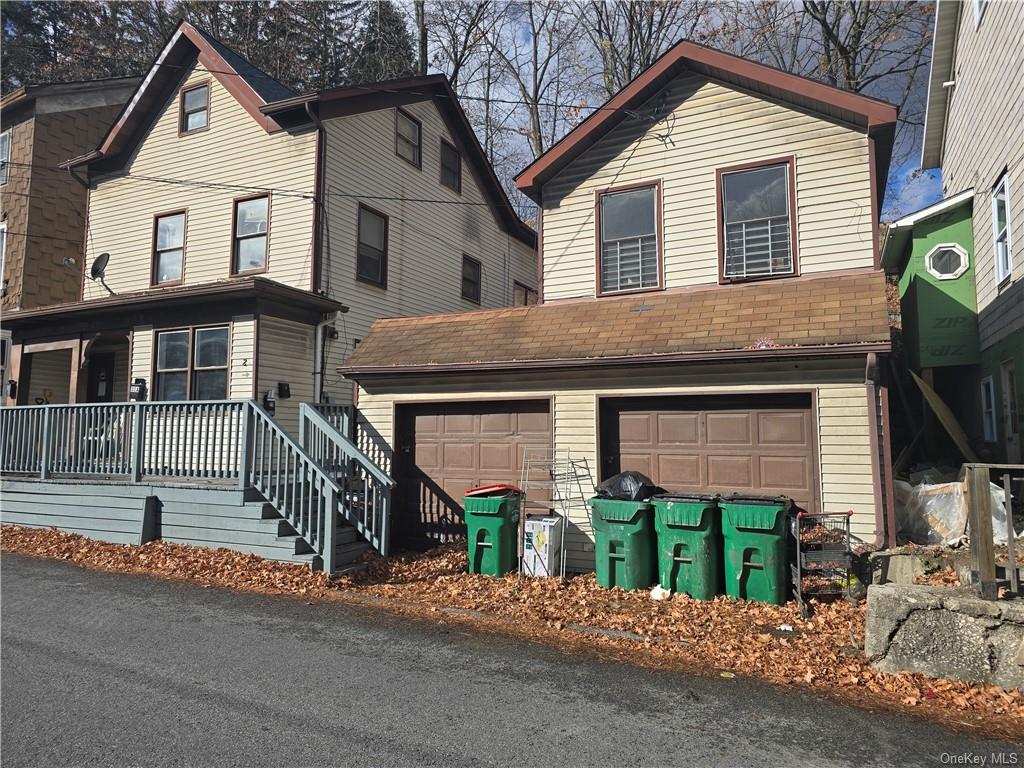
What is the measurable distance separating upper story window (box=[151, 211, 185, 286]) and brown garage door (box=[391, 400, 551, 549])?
7.51 m

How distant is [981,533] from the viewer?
4910 millimetres

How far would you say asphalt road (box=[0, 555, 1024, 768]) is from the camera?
12.4ft

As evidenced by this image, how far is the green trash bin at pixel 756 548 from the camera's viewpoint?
6664 millimetres

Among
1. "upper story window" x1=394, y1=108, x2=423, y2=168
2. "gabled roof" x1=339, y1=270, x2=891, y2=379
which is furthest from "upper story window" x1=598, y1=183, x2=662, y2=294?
"upper story window" x1=394, y1=108, x2=423, y2=168

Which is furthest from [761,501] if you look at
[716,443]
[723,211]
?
[723,211]

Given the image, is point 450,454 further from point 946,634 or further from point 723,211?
point 946,634

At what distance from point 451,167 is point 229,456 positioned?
1117 cm

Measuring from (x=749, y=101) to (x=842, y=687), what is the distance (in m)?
8.38

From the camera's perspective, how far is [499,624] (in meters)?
6.38

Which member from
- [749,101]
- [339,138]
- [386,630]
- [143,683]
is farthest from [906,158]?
[143,683]

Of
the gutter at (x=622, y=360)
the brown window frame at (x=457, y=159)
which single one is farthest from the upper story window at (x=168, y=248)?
the gutter at (x=622, y=360)

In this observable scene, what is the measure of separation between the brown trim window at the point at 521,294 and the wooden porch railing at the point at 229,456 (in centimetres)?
1104

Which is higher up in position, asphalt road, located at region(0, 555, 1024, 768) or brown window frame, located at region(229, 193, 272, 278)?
brown window frame, located at region(229, 193, 272, 278)

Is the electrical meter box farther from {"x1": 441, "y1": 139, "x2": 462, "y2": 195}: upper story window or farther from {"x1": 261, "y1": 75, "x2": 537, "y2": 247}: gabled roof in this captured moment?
{"x1": 441, "y1": 139, "x2": 462, "y2": 195}: upper story window
